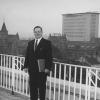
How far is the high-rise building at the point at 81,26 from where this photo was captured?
12859 mm

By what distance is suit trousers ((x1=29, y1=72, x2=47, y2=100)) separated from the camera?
9.66ft

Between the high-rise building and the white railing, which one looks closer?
the white railing

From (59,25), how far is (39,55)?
10.3 meters

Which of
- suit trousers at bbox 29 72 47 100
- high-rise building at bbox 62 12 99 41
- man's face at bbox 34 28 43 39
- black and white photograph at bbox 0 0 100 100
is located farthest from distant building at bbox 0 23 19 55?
man's face at bbox 34 28 43 39

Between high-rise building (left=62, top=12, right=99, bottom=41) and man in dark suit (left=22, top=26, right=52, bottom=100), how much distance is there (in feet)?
32.1

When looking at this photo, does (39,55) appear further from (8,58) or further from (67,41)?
(67,41)

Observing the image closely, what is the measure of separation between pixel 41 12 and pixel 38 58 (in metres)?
11.3

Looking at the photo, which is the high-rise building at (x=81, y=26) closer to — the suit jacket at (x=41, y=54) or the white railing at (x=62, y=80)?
the white railing at (x=62, y=80)

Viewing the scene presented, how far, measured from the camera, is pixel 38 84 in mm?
2979

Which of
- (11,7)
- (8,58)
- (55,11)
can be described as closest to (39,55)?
(8,58)

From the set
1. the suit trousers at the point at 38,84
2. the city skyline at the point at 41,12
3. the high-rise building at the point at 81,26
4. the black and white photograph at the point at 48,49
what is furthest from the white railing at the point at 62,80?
the high-rise building at the point at 81,26

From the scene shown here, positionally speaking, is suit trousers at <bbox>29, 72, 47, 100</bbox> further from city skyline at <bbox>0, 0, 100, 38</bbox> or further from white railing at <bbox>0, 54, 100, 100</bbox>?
city skyline at <bbox>0, 0, 100, 38</bbox>

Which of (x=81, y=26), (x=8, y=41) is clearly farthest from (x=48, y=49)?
(x=8, y=41)

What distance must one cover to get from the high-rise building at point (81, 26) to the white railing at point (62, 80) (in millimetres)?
8636
